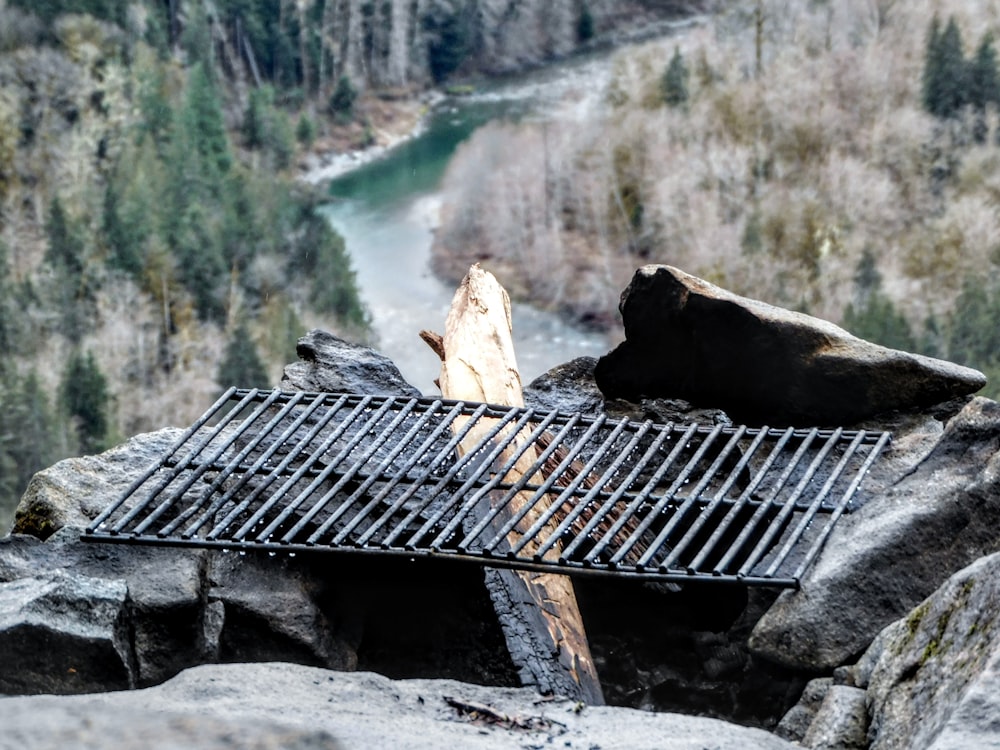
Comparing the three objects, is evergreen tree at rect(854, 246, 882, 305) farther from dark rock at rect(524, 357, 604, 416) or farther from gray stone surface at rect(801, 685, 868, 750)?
gray stone surface at rect(801, 685, 868, 750)

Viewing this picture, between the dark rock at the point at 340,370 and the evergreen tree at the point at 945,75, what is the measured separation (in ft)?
198

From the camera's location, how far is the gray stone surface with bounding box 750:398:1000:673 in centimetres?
609

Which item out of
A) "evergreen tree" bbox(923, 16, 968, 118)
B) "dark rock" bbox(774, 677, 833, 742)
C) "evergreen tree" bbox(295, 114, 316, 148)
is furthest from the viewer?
"evergreen tree" bbox(295, 114, 316, 148)

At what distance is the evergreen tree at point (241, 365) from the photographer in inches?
2191

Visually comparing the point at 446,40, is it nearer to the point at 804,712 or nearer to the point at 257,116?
the point at 257,116

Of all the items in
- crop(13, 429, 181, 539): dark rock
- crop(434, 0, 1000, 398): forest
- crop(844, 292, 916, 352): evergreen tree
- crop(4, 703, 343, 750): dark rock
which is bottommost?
crop(844, 292, 916, 352): evergreen tree

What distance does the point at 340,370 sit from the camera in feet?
31.1

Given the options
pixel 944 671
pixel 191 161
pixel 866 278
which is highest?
pixel 944 671

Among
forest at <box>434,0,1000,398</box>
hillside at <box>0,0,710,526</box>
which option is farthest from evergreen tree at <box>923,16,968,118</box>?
hillside at <box>0,0,710,526</box>

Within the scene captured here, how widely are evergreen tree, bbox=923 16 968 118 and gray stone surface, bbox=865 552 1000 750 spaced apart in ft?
209

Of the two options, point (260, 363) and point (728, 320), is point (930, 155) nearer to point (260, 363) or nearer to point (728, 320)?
point (260, 363)

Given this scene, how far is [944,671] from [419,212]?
187 feet

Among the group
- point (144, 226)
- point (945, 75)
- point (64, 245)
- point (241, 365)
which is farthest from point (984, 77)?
point (64, 245)

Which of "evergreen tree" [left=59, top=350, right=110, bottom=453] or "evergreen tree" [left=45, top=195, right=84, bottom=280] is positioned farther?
"evergreen tree" [left=45, top=195, right=84, bottom=280]
